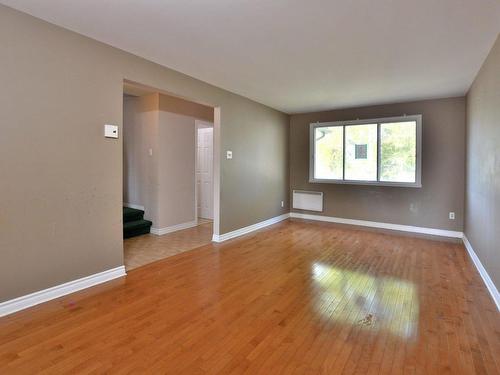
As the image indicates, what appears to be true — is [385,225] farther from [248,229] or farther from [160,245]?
[160,245]

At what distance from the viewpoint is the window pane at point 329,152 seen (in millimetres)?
6035

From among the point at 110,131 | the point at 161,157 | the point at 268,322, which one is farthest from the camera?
the point at 161,157

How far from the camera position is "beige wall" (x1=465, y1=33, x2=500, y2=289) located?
2.63 m

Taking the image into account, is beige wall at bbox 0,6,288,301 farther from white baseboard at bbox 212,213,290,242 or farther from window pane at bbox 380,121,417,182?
window pane at bbox 380,121,417,182

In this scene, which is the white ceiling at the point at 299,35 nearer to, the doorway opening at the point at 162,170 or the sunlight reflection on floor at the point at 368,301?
the doorway opening at the point at 162,170

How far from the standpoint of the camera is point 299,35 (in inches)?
104

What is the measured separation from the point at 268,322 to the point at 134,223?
137 inches

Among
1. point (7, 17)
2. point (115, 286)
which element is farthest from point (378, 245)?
point (7, 17)

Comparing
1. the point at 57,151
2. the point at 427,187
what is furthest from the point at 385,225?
the point at 57,151

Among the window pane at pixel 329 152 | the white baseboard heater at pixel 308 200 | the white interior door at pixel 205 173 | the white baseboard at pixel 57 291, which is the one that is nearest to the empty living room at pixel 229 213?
the white baseboard at pixel 57 291

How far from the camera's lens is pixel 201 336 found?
6.72 feet

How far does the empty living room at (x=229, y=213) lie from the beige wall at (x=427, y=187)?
0.12 ft

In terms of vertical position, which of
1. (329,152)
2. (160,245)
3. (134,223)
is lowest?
(160,245)

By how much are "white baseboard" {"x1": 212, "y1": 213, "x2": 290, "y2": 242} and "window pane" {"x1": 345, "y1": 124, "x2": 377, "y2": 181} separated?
1722 millimetres
